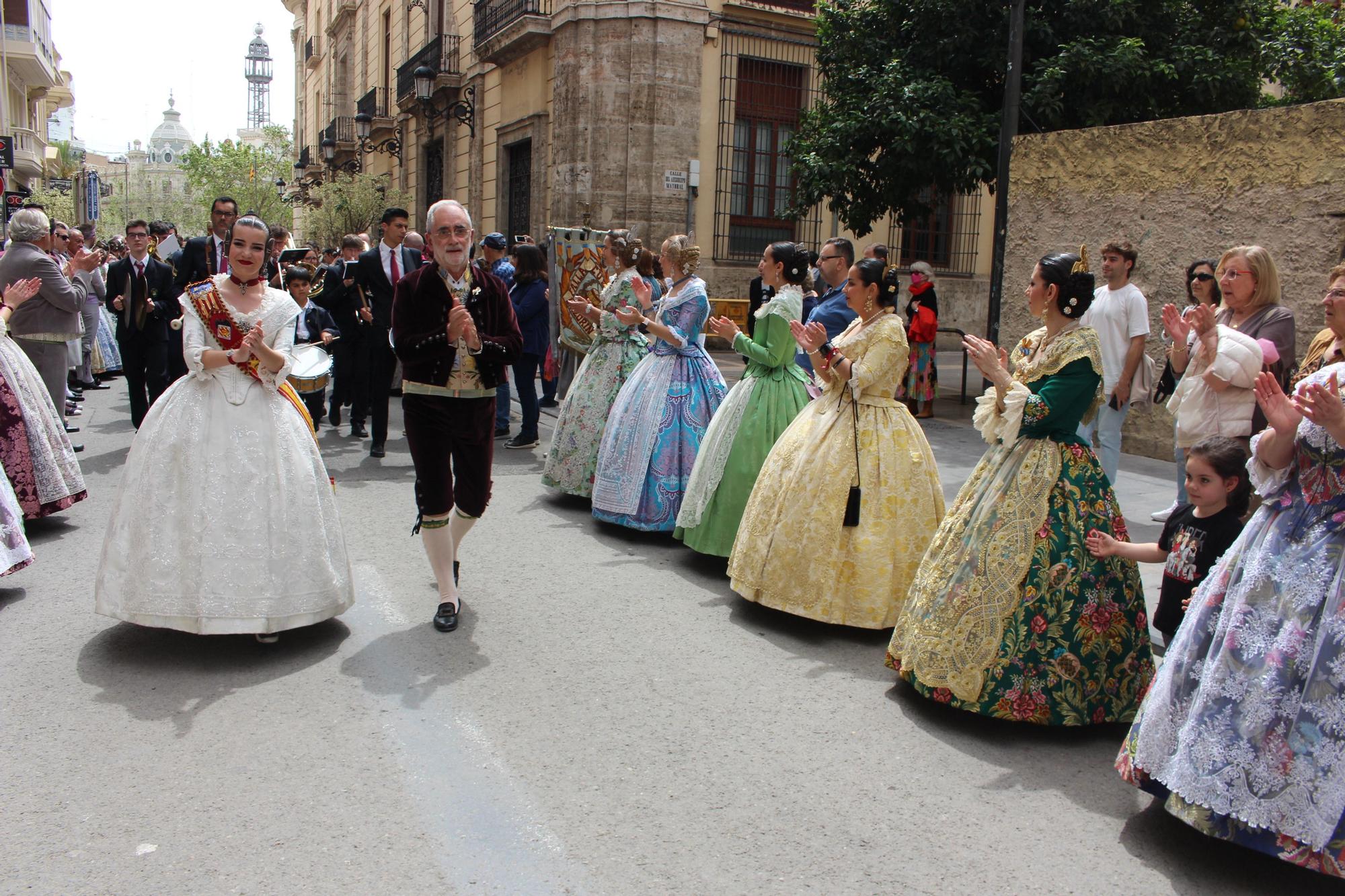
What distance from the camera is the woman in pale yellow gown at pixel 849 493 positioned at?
4.88m

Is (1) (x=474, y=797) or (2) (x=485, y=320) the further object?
(2) (x=485, y=320)

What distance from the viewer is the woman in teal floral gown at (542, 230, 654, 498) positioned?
291 inches

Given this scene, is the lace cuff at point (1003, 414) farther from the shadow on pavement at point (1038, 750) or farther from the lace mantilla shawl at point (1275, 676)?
the shadow on pavement at point (1038, 750)

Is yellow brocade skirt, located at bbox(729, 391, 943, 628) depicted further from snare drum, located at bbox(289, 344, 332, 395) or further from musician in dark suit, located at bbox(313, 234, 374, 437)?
musician in dark suit, located at bbox(313, 234, 374, 437)

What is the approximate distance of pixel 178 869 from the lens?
2912mm

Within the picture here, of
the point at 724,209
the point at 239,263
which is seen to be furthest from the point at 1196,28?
the point at 239,263

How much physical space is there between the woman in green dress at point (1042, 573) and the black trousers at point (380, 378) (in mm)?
6217

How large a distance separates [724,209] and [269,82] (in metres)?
161

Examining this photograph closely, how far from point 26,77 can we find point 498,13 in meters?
29.0

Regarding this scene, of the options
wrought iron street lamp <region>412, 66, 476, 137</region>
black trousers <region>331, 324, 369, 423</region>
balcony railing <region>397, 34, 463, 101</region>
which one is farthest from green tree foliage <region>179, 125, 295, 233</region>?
black trousers <region>331, 324, 369, 423</region>

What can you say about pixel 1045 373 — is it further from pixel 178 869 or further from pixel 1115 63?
pixel 1115 63

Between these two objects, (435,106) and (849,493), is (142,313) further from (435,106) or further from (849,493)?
(435,106)

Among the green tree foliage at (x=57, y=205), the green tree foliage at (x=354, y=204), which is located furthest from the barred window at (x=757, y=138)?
the green tree foliage at (x=57, y=205)

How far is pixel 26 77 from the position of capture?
129 feet
